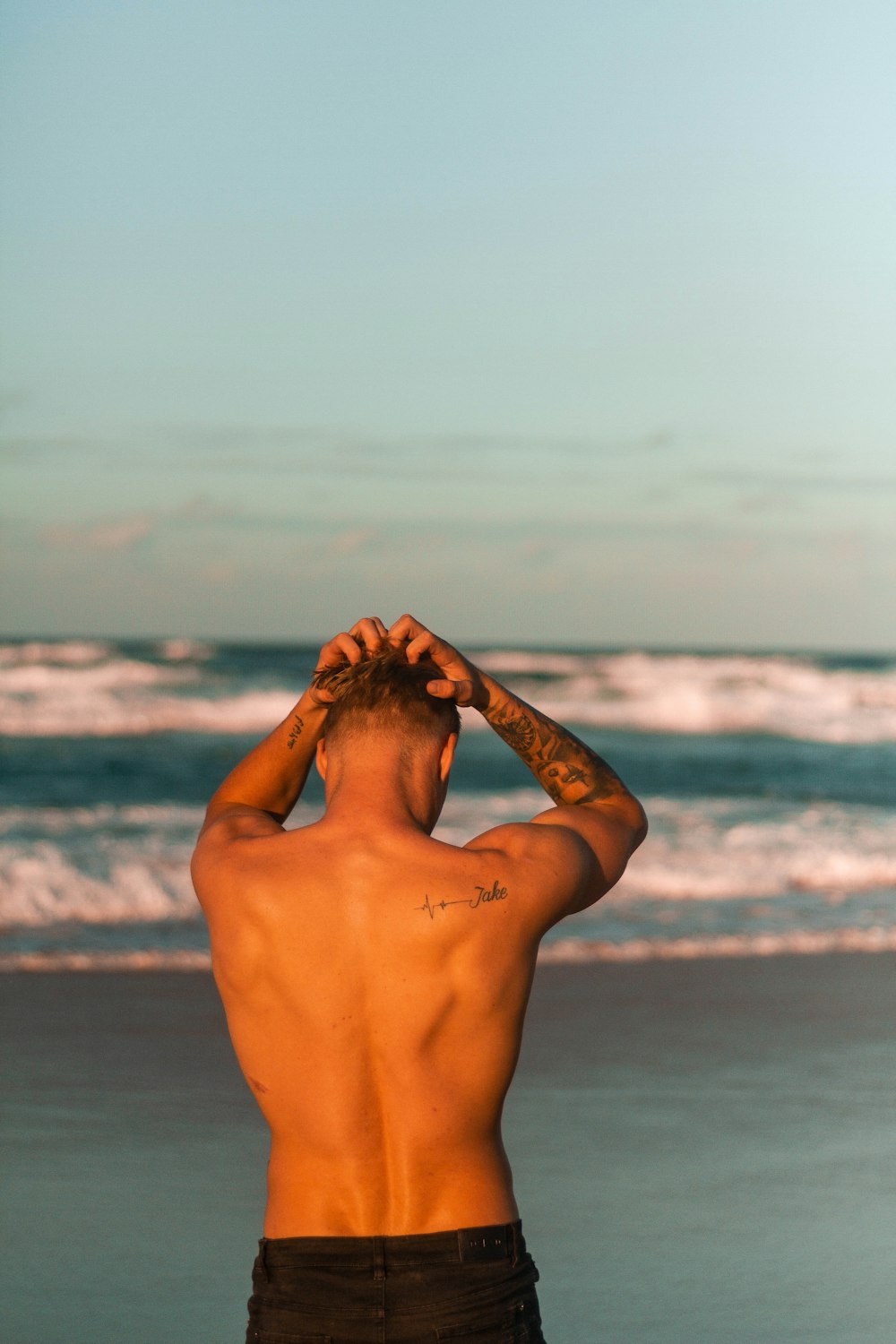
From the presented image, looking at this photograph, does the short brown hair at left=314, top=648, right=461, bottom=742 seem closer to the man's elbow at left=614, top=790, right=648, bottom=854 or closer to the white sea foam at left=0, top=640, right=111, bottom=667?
the man's elbow at left=614, top=790, right=648, bottom=854

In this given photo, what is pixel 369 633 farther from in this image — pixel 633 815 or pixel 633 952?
pixel 633 952

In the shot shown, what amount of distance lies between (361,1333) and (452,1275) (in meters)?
0.16

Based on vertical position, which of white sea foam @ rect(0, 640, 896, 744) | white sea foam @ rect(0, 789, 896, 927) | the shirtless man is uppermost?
white sea foam @ rect(0, 640, 896, 744)

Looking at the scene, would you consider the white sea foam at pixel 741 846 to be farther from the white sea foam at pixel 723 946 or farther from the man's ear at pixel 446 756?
the man's ear at pixel 446 756

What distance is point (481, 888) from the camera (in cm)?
233

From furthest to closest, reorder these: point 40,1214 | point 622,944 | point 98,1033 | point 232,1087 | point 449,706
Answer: point 622,944 < point 98,1033 < point 232,1087 < point 40,1214 < point 449,706

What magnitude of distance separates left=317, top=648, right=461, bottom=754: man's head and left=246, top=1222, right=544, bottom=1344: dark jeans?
763 mm

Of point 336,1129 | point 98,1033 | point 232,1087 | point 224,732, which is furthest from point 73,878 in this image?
point 224,732

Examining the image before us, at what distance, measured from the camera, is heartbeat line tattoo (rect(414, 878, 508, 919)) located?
2.30 m

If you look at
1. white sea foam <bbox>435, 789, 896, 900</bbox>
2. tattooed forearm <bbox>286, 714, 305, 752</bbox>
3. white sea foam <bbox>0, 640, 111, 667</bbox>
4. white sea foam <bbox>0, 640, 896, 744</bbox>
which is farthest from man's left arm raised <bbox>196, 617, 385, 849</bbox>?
white sea foam <bbox>0, 640, 111, 667</bbox>

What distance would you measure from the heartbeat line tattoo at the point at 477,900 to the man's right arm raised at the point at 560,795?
91 millimetres

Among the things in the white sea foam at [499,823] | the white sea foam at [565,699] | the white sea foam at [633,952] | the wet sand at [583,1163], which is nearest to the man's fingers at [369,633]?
the wet sand at [583,1163]

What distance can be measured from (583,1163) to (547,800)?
1069 centimetres

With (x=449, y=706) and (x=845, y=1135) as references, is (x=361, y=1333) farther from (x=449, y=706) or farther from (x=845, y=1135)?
(x=845, y=1135)
